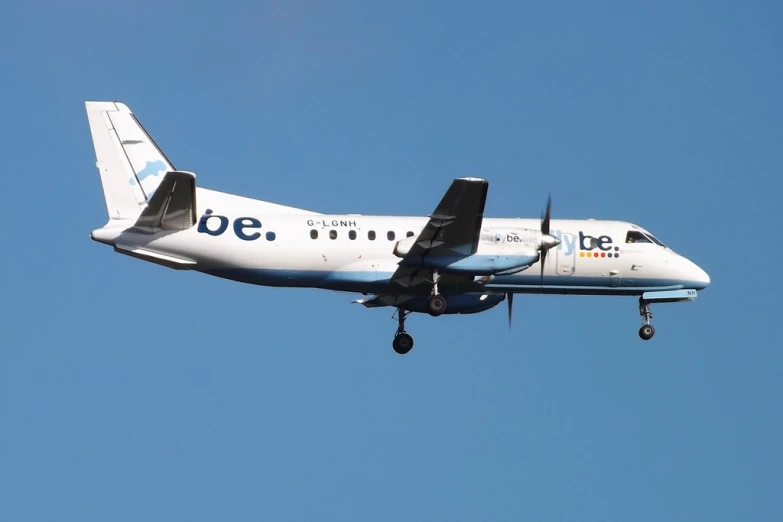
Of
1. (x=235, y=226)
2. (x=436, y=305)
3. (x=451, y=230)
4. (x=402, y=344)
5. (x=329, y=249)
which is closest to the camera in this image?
(x=451, y=230)

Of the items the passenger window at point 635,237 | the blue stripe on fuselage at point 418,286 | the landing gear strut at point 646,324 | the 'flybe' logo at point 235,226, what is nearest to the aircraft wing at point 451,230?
the blue stripe on fuselage at point 418,286

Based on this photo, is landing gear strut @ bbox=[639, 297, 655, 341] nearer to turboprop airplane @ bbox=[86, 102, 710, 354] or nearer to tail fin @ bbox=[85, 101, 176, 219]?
turboprop airplane @ bbox=[86, 102, 710, 354]

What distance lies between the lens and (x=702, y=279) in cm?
3475

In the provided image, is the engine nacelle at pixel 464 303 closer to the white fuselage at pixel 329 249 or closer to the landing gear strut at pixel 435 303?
the white fuselage at pixel 329 249

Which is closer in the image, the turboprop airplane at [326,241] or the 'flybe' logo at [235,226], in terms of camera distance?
the turboprop airplane at [326,241]

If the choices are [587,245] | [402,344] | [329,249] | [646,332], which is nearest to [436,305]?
[329,249]

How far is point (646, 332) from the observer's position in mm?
34406

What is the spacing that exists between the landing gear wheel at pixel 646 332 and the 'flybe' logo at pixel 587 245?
240 cm

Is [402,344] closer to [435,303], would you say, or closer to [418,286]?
[418,286]

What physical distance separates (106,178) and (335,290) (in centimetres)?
682

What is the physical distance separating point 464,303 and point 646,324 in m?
5.44

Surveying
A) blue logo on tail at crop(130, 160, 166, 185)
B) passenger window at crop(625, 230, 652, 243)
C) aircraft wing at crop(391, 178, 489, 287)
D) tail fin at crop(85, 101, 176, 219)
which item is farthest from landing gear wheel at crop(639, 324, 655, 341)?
blue logo on tail at crop(130, 160, 166, 185)

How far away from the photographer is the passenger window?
1348 inches

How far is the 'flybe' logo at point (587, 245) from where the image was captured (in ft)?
110
